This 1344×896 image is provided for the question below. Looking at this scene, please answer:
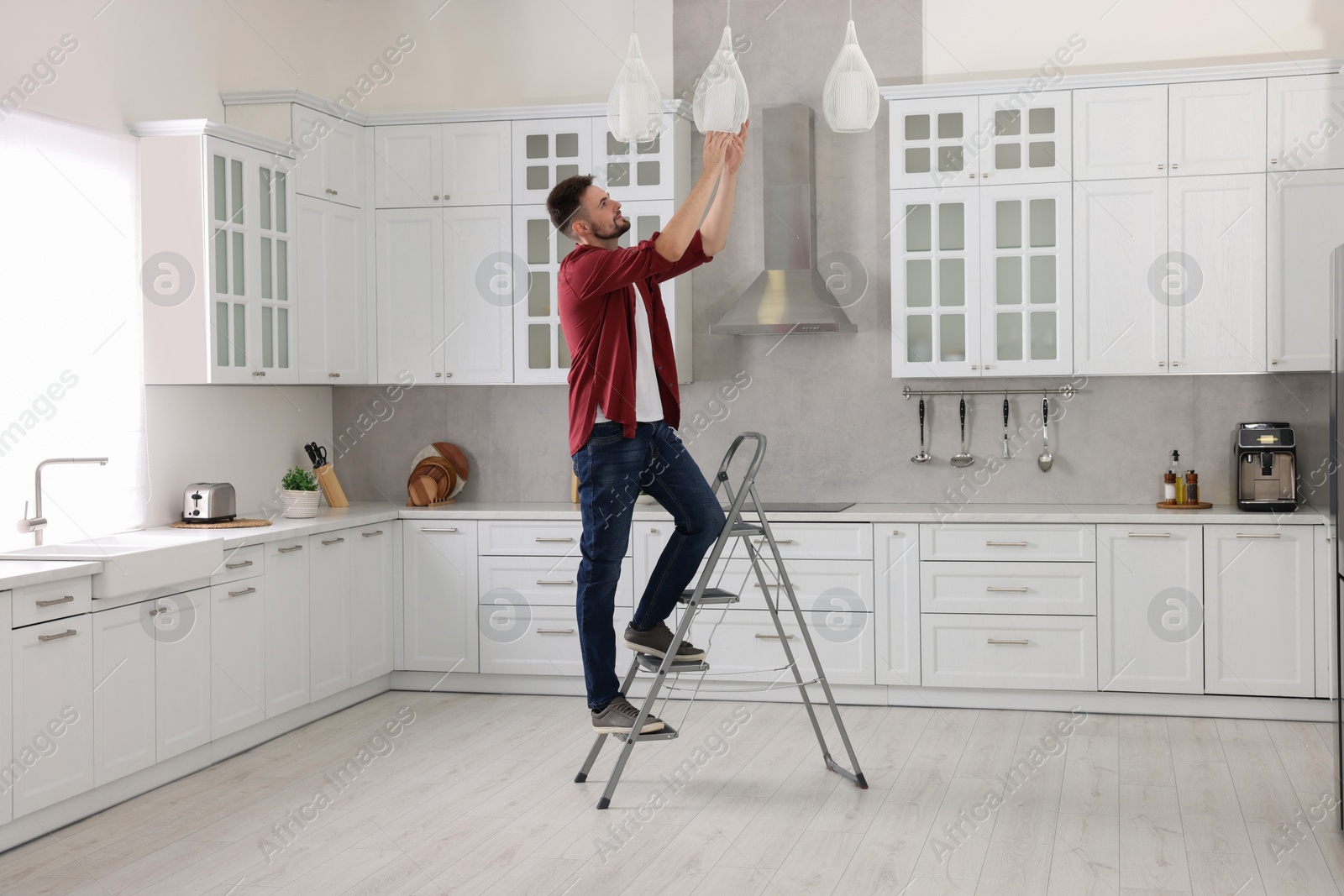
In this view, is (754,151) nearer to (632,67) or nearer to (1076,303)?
(1076,303)

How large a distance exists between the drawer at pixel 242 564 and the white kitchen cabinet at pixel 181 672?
0.29 feet

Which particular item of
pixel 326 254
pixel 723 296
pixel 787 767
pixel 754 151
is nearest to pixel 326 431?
pixel 326 254

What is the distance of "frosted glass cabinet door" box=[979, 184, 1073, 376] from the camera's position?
4.83 metres

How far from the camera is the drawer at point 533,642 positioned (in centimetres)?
503

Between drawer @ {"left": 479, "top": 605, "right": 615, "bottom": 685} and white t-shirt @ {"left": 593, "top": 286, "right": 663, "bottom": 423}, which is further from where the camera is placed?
drawer @ {"left": 479, "top": 605, "right": 615, "bottom": 685}

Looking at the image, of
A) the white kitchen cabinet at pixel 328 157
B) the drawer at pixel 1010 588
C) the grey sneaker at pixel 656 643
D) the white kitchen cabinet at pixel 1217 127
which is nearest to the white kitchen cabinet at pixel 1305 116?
the white kitchen cabinet at pixel 1217 127

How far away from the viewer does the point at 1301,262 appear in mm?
4613

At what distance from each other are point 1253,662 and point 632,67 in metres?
3.16

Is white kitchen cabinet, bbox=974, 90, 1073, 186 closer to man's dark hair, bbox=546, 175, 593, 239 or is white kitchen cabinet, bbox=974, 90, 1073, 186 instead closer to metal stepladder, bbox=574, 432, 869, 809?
metal stepladder, bbox=574, 432, 869, 809

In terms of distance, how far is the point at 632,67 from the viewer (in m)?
3.21

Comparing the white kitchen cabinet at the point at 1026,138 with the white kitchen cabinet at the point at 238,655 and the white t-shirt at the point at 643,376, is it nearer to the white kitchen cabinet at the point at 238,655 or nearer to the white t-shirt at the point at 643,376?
the white t-shirt at the point at 643,376

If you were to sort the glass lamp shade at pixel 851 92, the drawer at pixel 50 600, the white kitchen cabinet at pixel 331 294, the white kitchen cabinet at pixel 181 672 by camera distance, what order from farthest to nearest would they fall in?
the white kitchen cabinet at pixel 331 294 → the white kitchen cabinet at pixel 181 672 → the drawer at pixel 50 600 → the glass lamp shade at pixel 851 92

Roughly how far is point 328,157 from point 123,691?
2.48 meters

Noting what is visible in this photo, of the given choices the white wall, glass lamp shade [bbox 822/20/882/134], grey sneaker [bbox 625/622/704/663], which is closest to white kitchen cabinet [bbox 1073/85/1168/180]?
the white wall
